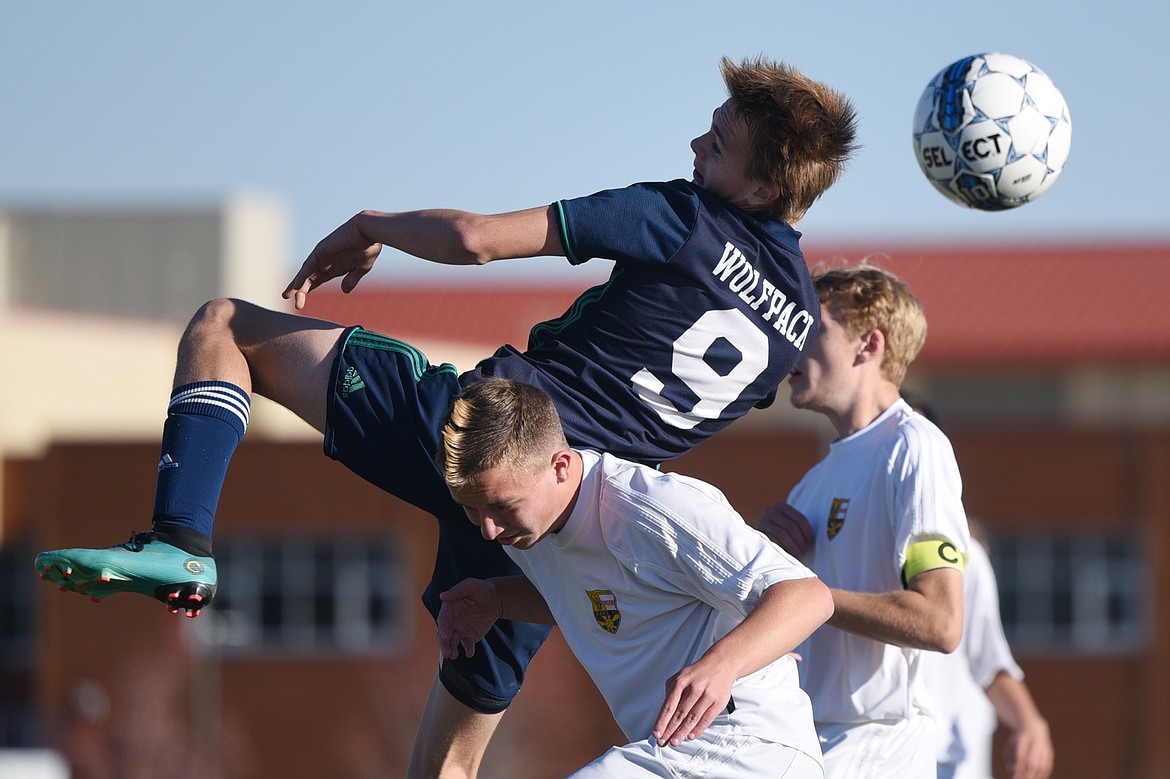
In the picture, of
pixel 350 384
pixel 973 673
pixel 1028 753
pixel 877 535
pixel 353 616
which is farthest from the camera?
pixel 353 616

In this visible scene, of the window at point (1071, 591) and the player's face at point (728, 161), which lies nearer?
the player's face at point (728, 161)

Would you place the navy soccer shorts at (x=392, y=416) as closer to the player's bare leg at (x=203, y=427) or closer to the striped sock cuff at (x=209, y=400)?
the player's bare leg at (x=203, y=427)

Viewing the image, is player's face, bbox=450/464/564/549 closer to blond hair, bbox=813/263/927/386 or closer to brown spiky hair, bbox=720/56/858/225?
brown spiky hair, bbox=720/56/858/225

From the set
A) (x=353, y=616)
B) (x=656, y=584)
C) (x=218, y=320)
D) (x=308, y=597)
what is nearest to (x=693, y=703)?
(x=656, y=584)

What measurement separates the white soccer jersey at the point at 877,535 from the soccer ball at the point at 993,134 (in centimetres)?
83

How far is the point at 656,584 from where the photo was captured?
4207 millimetres

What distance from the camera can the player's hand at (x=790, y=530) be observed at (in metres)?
5.39

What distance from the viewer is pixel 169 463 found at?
178 inches

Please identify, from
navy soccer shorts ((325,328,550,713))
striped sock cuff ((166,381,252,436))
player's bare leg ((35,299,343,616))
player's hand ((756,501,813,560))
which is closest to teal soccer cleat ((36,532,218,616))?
player's bare leg ((35,299,343,616))

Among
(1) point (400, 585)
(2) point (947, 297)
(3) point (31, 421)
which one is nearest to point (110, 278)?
(3) point (31, 421)

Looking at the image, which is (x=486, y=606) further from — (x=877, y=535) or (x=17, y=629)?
(x=17, y=629)

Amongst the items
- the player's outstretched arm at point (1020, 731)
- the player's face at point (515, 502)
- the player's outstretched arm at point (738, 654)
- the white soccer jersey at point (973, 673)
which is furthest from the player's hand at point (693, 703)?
the player's outstretched arm at point (1020, 731)

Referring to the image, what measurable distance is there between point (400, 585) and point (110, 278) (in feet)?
52.2

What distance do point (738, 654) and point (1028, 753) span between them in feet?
11.4
